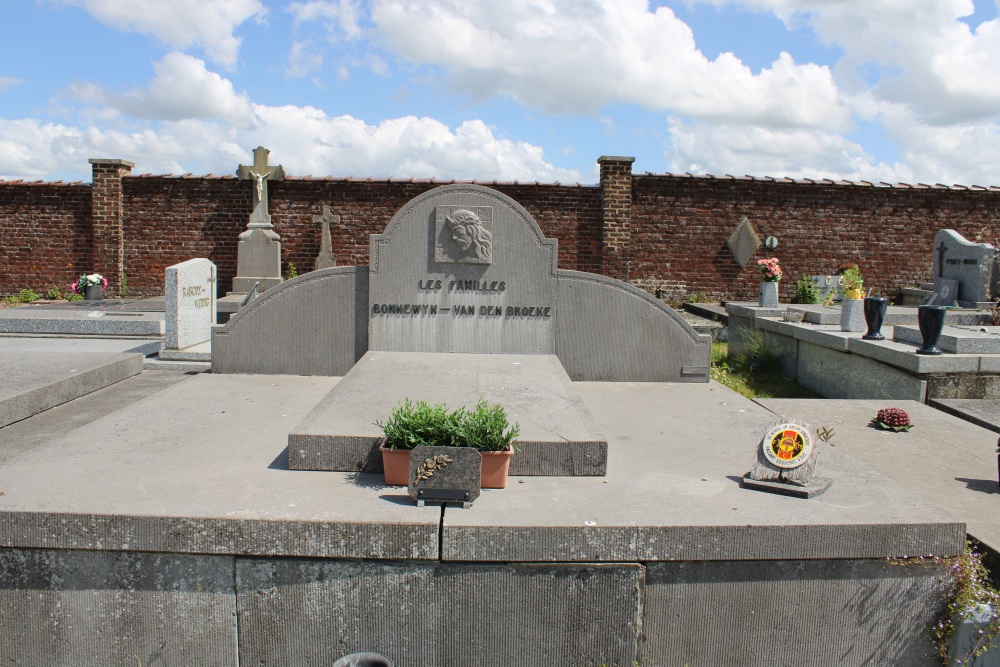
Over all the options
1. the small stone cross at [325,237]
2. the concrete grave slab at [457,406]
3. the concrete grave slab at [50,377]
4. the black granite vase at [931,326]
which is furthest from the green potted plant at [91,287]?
the black granite vase at [931,326]

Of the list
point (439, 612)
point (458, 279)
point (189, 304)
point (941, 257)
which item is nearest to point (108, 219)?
point (189, 304)

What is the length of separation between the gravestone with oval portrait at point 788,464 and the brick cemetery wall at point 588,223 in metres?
11.4

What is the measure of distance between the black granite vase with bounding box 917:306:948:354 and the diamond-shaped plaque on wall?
879 centimetres

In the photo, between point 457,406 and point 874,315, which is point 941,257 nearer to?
point 874,315

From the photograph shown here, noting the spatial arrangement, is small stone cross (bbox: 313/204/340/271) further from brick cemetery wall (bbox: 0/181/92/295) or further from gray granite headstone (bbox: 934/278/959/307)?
gray granite headstone (bbox: 934/278/959/307)

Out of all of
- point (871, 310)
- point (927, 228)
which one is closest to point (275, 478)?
point (871, 310)

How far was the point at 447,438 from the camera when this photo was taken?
11.1 ft

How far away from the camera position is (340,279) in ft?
19.6

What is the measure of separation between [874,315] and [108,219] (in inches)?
521

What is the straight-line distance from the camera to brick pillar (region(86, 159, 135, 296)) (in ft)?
48.1

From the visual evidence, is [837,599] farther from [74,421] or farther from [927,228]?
[927,228]

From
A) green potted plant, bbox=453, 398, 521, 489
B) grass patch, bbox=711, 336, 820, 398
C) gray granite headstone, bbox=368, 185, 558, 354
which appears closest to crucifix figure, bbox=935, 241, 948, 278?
grass patch, bbox=711, 336, 820, 398

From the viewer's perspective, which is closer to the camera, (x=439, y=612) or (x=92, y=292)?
(x=439, y=612)

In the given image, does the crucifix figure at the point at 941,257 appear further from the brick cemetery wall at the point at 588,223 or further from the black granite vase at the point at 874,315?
the black granite vase at the point at 874,315
